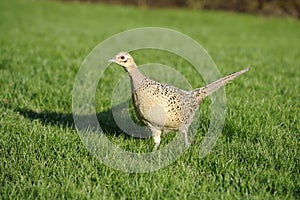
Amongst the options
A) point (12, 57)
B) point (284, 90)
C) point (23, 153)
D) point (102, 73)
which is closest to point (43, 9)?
point (12, 57)

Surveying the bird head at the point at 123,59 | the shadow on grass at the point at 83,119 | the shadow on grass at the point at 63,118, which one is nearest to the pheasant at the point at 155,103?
the bird head at the point at 123,59

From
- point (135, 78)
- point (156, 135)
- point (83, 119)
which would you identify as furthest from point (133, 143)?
point (83, 119)

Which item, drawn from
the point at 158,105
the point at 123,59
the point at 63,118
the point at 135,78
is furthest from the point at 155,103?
the point at 63,118

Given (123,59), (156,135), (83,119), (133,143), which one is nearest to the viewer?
(123,59)

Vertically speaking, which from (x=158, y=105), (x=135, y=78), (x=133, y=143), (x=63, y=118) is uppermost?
(x=135, y=78)

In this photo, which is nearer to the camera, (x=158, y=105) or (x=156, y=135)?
(x=158, y=105)

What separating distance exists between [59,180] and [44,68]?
528 cm

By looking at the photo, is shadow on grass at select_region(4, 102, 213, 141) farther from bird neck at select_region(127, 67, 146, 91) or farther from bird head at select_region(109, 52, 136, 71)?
bird head at select_region(109, 52, 136, 71)

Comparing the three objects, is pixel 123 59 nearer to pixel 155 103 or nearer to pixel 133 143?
pixel 155 103

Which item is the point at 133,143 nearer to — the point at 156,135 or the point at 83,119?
the point at 156,135

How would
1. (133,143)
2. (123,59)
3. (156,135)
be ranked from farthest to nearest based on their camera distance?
(133,143)
(156,135)
(123,59)

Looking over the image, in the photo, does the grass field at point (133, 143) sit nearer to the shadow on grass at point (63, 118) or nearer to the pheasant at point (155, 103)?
the shadow on grass at point (63, 118)

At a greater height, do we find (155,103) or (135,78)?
(135,78)

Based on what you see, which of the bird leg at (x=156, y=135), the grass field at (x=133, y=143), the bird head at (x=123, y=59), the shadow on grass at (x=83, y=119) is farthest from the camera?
the shadow on grass at (x=83, y=119)
